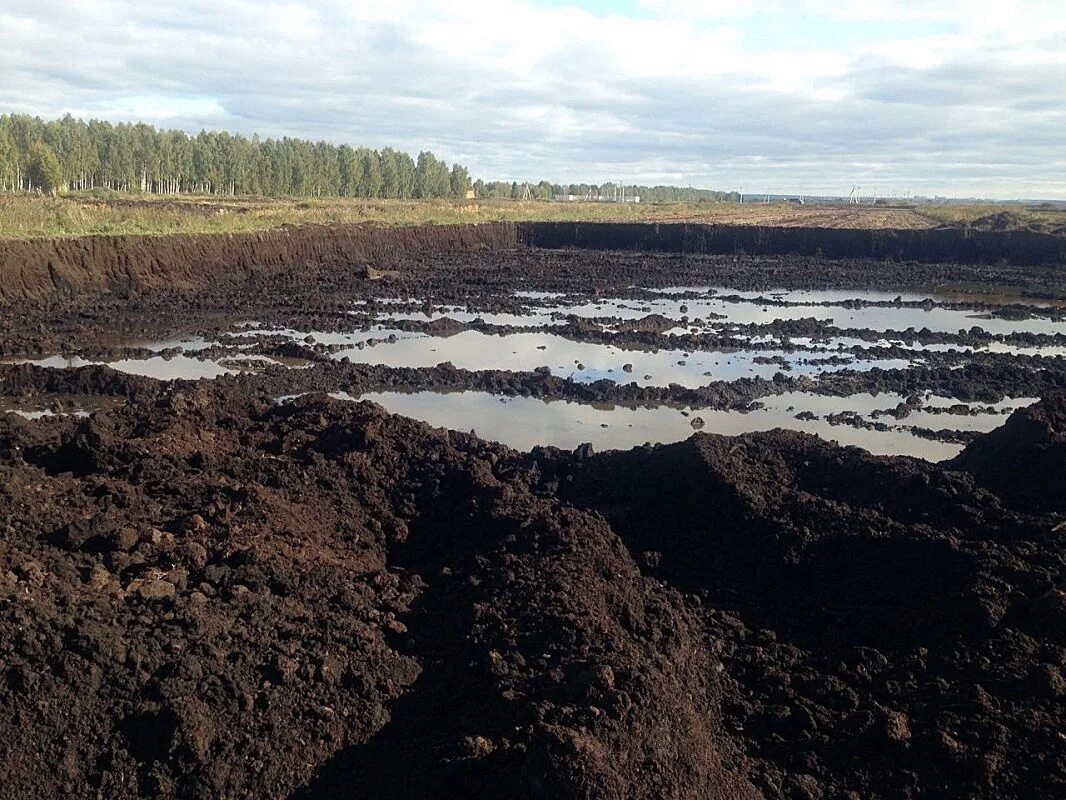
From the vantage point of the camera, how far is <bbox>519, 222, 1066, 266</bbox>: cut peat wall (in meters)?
45.6

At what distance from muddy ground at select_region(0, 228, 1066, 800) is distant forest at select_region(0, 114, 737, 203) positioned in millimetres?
65987

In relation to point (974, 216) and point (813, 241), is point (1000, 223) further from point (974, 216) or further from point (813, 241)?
point (813, 241)

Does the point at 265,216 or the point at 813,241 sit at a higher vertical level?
the point at 813,241

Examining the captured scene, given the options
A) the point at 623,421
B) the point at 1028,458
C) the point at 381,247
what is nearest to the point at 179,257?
the point at 381,247

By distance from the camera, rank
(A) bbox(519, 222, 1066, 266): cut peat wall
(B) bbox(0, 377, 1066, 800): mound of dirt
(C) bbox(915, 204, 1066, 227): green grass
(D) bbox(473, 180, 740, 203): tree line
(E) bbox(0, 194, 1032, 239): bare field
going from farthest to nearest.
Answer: (D) bbox(473, 180, 740, 203): tree line → (C) bbox(915, 204, 1066, 227): green grass → (A) bbox(519, 222, 1066, 266): cut peat wall → (E) bbox(0, 194, 1032, 239): bare field → (B) bbox(0, 377, 1066, 800): mound of dirt

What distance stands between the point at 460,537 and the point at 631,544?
69.7 inches

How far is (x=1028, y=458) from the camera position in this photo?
10055 mm

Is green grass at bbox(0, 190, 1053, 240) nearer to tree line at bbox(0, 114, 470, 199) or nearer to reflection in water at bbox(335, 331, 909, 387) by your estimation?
reflection in water at bbox(335, 331, 909, 387)

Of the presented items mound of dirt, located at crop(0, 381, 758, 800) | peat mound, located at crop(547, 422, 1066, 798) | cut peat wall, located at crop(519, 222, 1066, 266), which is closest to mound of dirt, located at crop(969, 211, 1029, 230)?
cut peat wall, located at crop(519, 222, 1066, 266)

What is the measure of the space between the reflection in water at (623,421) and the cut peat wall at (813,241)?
3449cm

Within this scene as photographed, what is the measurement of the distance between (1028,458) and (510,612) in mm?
6952

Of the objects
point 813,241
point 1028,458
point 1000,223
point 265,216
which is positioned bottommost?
point 1028,458

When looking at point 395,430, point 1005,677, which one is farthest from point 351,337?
point 1005,677

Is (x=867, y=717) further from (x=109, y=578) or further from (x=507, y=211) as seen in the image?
(x=507, y=211)
